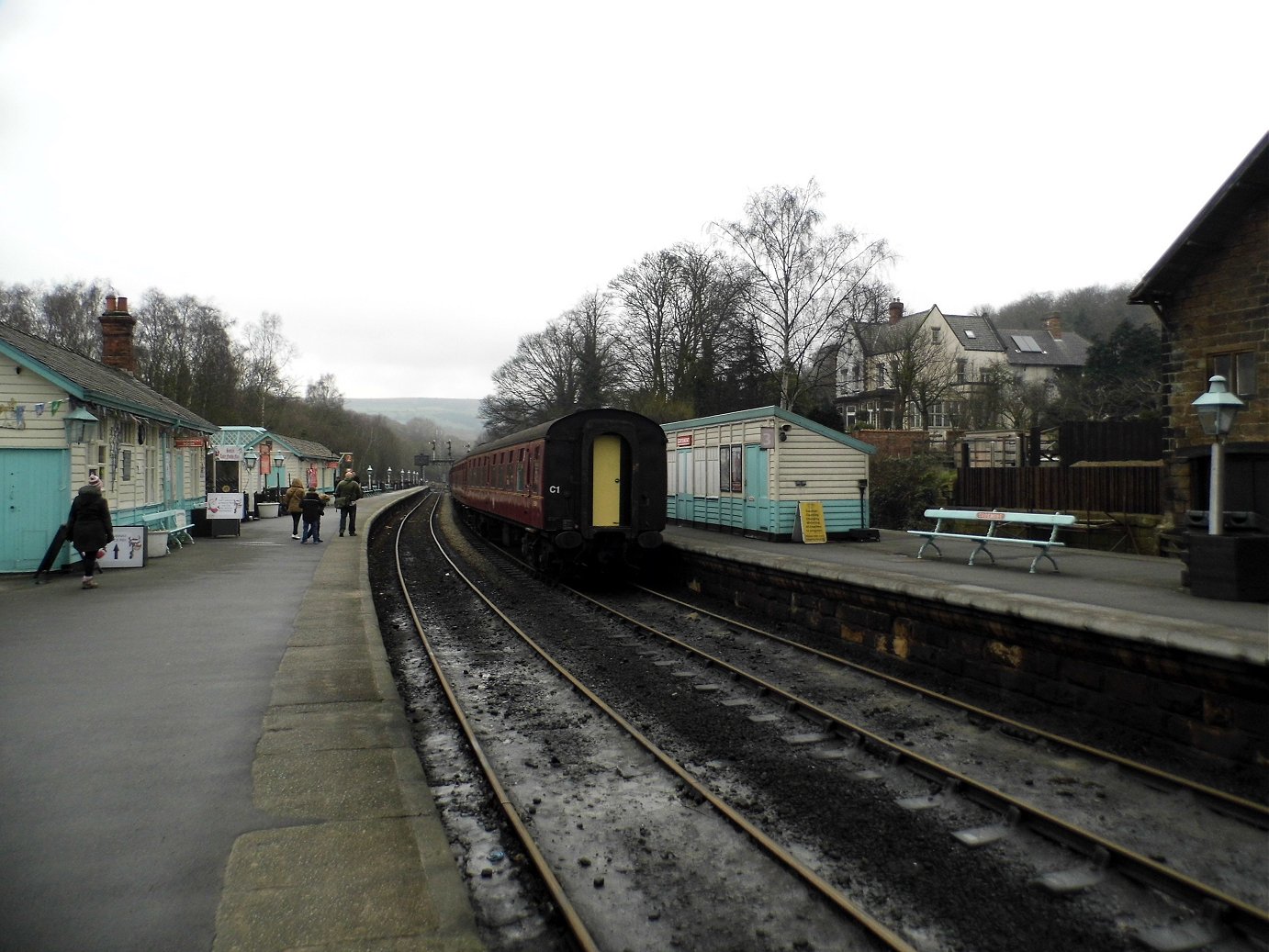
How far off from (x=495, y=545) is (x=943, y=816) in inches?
717

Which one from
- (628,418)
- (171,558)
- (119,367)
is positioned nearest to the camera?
(628,418)

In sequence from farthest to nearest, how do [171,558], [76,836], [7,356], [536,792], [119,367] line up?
[119,367], [171,558], [7,356], [536,792], [76,836]

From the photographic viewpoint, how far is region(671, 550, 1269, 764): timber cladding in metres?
6.09

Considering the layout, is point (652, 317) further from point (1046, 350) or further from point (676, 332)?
point (1046, 350)

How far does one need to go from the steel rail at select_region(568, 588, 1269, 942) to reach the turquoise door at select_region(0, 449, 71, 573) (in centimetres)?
1142

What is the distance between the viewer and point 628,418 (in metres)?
14.3

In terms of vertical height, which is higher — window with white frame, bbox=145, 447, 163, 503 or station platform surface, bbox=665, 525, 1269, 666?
window with white frame, bbox=145, 447, 163, 503

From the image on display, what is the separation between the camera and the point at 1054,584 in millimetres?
10477

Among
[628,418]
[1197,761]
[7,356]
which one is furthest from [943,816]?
[7,356]

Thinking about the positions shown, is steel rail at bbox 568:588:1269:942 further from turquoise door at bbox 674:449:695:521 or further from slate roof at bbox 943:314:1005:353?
slate roof at bbox 943:314:1005:353

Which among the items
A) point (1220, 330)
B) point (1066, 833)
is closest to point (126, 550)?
point (1066, 833)

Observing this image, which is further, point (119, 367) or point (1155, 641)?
point (119, 367)

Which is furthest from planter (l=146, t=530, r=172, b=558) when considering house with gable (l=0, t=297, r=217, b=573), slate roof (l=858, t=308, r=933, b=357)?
slate roof (l=858, t=308, r=933, b=357)

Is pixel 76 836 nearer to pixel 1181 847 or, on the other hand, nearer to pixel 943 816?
pixel 943 816
